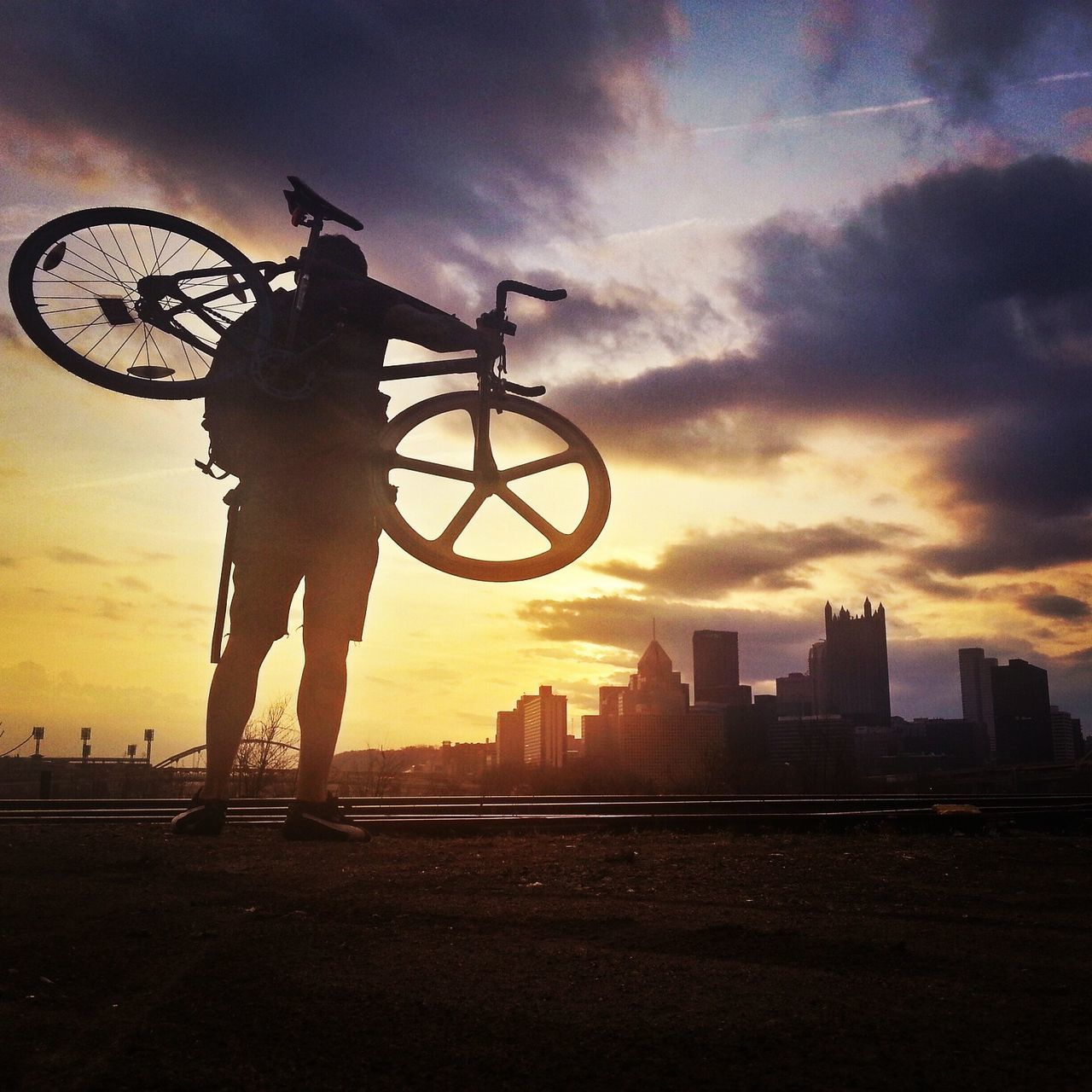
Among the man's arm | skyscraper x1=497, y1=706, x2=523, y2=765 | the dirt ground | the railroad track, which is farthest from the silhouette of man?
skyscraper x1=497, y1=706, x2=523, y2=765

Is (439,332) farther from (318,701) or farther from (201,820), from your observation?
(201,820)

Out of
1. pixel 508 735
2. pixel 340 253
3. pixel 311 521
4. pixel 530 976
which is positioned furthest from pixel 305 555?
pixel 508 735

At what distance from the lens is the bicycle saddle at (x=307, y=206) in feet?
23.4

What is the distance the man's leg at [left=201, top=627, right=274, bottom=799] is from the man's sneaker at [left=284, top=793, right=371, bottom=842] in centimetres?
52

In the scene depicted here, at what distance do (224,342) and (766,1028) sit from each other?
607 centimetres

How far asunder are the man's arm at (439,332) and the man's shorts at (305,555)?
113cm

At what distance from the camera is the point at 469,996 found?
295 cm

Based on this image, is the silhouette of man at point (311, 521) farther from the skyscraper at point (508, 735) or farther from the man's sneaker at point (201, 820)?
the skyscraper at point (508, 735)

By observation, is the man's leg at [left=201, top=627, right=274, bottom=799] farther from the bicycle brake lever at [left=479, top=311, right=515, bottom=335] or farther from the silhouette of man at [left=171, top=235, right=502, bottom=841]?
the bicycle brake lever at [left=479, top=311, right=515, bottom=335]

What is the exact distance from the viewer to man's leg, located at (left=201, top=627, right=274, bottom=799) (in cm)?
689

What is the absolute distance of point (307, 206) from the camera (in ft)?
23.7

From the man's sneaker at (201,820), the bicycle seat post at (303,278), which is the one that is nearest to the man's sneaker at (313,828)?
the man's sneaker at (201,820)

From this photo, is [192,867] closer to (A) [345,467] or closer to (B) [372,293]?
(A) [345,467]

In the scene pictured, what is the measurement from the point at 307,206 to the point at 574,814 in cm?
624
